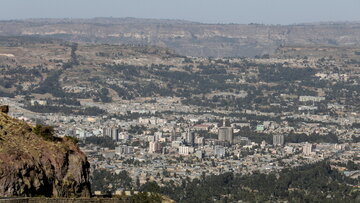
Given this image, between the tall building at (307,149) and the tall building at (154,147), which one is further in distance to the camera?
the tall building at (307,149)

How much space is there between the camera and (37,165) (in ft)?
86.2

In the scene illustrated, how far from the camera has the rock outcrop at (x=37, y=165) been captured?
24.9 meters

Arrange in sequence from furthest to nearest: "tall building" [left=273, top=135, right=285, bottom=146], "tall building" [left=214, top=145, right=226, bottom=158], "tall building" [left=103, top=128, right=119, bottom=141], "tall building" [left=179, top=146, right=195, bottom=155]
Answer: "tall building" [left=273, top=135, right=285, bottom=146]
"tall building" [left=103, top=128, right=119, bottom=141]
"tall building" [left=179, top=146, right=195, bottom=155]
"tall building" [left=214, top=145, right=226, bottom=158]

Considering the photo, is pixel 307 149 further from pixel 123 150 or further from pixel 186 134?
pixel 123 150

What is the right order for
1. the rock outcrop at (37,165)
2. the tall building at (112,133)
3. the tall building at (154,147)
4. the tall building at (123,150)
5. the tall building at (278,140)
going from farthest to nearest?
the tall building at (278,140) < the tall building at (112,133) < the tall building at (154,147) < the tall building at (123,150) < the rock outcrop at (37,165)

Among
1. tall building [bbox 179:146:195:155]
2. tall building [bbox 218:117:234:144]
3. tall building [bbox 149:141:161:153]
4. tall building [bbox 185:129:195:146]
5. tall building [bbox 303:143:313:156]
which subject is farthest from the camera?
tall building [bbox 218:117:234:144]

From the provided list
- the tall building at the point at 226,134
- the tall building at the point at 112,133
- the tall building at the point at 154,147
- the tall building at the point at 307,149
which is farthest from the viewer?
the tall building at the point at 226,134

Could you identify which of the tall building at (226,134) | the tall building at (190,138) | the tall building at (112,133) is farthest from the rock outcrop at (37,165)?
the tall building at (226,134)

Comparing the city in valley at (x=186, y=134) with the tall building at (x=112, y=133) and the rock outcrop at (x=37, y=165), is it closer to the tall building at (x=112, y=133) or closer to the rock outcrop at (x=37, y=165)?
the tall building at (x=112, y=133)

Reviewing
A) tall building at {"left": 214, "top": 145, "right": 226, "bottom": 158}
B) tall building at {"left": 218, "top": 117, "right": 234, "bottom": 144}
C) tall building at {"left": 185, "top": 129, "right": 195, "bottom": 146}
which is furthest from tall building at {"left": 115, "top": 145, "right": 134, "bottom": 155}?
tall building at {"left": 218, "top": 117, "right": 234, "bottom": 144}

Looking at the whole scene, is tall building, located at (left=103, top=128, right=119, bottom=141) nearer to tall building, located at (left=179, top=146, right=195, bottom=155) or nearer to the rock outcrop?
tall building, located at (left=179, top=146, right=195, bottom=155)

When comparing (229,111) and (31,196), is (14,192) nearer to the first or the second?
(31,196)

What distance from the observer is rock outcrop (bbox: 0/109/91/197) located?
81.8 ft

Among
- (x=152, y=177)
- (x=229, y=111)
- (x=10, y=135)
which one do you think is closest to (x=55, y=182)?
(x=10, y=135)
